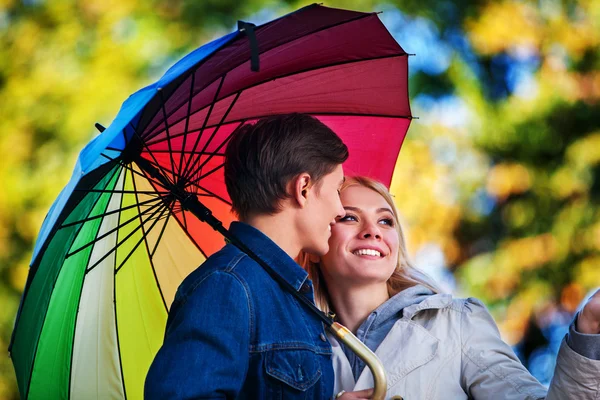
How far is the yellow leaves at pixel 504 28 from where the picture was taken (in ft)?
25.0

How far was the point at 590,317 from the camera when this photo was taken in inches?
82.4

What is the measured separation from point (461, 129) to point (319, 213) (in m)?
5.29

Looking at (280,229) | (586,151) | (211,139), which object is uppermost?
(586,151)

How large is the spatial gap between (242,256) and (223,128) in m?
Result: 0.64

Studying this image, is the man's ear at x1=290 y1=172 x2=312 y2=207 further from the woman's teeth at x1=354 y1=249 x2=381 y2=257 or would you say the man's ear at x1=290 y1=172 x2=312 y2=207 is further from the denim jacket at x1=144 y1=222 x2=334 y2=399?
the woman's teeth at x1=354 y1=249 x2=381 y2=257

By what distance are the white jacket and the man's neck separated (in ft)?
1.32

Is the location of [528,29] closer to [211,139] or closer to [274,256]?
[211,139]

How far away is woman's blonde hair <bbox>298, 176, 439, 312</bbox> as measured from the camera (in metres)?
2.98

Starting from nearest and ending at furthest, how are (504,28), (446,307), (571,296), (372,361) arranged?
(372,361) < (446,307) < (571,296) < (504,28)

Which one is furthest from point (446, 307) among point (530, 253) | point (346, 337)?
point (530, 253)

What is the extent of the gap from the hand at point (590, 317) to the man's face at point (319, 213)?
0.66 metres

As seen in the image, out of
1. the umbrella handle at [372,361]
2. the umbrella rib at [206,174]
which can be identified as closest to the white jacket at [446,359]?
the umbrella handle at [372,361]

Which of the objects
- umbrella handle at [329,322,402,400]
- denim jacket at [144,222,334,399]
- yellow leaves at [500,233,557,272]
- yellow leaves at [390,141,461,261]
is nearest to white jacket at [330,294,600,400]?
umbrella handle at [329,322,402,400]

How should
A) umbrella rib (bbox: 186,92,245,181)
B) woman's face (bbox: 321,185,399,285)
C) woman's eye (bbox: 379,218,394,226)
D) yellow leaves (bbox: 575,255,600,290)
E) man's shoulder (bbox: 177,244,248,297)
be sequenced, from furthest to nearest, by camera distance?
yellow leaves (bbox: 575,255,600,290) → woman's eye (bbox: 379,218,394,226) → woman's face (bbox: 321,185,399,285) → umbrella rib (bbox: 186,92,245,181) → man's shoulder (bbox: 177,244,248,297)
